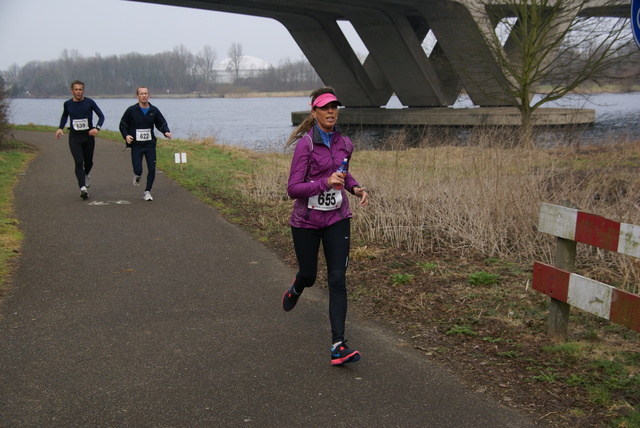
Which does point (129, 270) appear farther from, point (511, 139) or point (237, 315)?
point (511, 139)

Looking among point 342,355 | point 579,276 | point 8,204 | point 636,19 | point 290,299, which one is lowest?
point 8,204

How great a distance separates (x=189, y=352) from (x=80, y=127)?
7899 millimetres

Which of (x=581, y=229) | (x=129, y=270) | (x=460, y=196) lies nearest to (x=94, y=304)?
(x=129, y=270)

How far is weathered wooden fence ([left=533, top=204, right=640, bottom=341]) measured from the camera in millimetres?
4230

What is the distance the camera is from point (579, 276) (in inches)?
181

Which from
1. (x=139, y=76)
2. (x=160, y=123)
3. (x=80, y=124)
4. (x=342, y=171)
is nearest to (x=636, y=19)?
(x=342, y=171)

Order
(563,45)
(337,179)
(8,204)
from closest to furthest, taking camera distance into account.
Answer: (337,179), (8,204), (563,45)

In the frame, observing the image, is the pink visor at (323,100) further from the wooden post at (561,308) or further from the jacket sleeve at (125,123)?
the jacket sleeve at (125,123)

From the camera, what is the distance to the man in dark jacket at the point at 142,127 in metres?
11.4

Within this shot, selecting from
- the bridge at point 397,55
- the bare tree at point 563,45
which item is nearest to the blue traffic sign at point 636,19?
the bare tree at point 563,45

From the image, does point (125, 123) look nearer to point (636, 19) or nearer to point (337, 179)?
point (337, 179)

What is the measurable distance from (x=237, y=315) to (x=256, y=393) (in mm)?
1661

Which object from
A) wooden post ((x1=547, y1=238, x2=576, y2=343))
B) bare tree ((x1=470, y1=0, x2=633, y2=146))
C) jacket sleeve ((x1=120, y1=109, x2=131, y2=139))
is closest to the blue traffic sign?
wooden post ((x1=547, y1=238, x2=576, y2=343))

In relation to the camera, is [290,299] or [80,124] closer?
[290,299]
